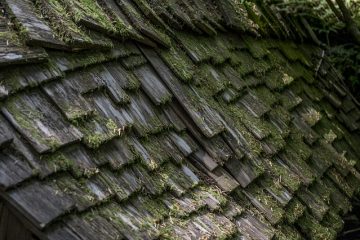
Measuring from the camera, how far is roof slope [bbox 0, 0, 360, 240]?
98.7 inches

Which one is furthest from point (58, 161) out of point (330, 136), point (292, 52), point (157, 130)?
point (292, 52)

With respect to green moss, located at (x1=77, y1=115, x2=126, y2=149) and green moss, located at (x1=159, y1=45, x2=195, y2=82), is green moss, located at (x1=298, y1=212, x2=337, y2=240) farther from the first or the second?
green moss, located at (x1=77, y1=115, x2=126, y2=149)

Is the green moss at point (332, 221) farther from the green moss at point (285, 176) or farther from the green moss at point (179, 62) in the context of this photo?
the green moss at point (179, 62)

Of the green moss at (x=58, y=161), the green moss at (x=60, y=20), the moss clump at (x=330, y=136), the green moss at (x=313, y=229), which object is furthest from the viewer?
the moss clump at (x=330, y=136)

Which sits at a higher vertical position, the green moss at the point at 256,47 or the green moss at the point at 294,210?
the green moss at the point at 256,47

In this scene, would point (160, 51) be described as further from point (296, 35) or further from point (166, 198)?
point (296, 35)

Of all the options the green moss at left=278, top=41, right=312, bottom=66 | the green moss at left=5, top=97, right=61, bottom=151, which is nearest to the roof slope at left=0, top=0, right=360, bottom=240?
the green moss at left=5, top=97, right=61, bottom=151

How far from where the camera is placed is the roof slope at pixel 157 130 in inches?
98.7

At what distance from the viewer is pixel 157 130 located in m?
3.46

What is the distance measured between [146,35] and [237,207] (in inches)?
50.8

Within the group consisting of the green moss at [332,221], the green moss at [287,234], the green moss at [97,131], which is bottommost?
the green moss at [332,221]

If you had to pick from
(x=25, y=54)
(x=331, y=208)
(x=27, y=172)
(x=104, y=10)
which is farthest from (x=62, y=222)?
(x=331, y=208)

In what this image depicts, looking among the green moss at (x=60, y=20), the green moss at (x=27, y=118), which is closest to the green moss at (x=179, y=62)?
the green moss at (x=60, y=20)

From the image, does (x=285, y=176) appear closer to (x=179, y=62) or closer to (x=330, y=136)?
(x=179, y=62)
